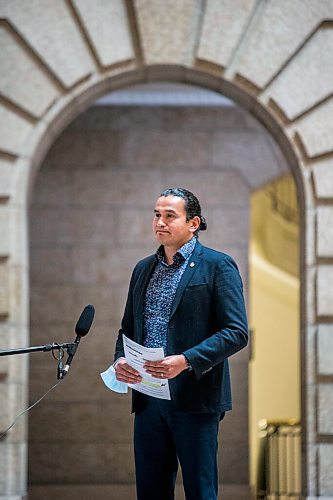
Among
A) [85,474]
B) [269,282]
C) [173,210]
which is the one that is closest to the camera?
[173,210]

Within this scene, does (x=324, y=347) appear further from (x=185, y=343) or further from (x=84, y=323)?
(x=84, y=323)

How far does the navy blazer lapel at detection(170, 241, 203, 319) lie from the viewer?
14.6 ft

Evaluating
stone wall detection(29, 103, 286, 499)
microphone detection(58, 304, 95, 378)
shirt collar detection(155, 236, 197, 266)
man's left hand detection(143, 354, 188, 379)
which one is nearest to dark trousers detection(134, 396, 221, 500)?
man's left hand detection(143, 354, 188, 379)

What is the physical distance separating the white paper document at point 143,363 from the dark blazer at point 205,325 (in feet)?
0.21

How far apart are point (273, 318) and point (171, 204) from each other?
1069 cm

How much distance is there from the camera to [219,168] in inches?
399

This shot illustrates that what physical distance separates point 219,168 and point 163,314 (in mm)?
5746

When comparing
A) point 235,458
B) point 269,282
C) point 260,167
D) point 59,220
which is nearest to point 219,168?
point 260,167

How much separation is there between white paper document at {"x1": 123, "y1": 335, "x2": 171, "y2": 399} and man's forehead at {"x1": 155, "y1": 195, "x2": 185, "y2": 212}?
1.83ft

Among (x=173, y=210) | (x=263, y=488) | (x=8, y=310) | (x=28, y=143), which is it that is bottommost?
(x=263, y=488)

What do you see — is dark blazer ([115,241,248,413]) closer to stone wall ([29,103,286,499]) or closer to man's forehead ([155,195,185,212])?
man's forehead ([155,195,185,212])

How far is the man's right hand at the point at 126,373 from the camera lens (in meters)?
4.33

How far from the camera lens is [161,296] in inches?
178

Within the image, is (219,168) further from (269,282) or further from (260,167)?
(269,282)
